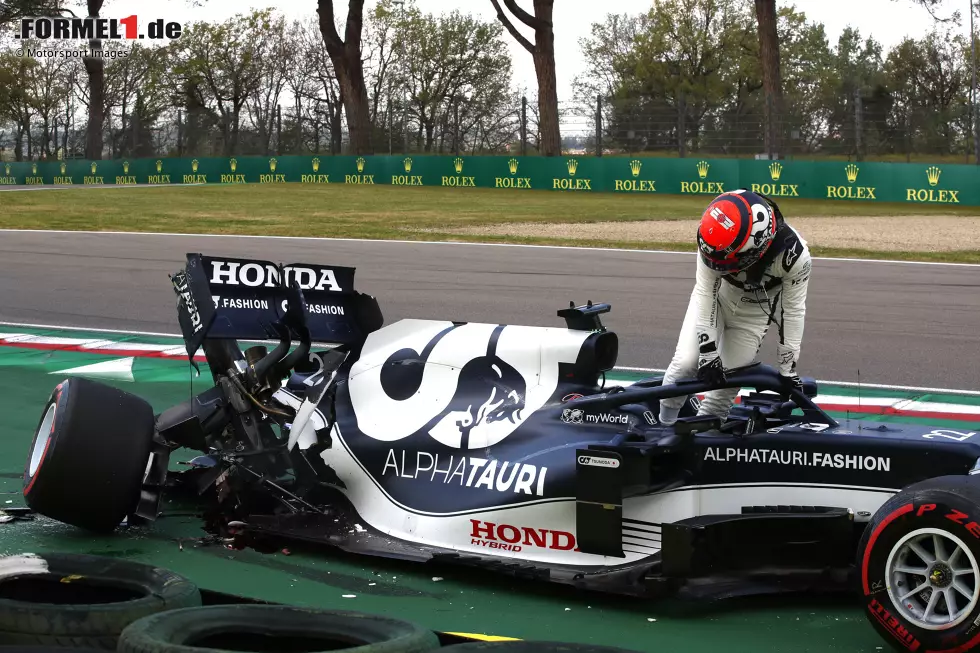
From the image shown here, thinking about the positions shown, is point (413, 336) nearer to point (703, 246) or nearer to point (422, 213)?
point (703, 246)

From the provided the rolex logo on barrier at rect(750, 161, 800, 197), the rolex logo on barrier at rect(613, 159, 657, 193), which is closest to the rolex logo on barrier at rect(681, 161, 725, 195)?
the rolex logo on barrier at rect(613, 159, 657, 193)

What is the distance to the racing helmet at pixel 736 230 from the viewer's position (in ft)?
19.0

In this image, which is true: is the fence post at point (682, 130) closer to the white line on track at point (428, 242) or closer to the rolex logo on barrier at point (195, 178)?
the white line on track at point (428, 242)

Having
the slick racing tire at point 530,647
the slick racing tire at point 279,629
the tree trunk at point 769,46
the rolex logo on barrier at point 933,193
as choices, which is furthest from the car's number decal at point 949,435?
the tree trunk at point 769,46

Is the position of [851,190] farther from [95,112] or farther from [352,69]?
[95,112]

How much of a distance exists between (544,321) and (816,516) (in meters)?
8.42

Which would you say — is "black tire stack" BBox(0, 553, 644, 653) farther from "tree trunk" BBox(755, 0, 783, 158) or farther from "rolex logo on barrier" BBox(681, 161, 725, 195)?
"tree trunk" BBox(755, 0, 783, 158)

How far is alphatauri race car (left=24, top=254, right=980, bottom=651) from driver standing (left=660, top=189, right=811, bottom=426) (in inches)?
8.7

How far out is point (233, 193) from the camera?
35.0 metres

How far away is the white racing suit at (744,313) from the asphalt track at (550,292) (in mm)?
3812

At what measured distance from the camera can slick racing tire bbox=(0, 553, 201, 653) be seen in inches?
176

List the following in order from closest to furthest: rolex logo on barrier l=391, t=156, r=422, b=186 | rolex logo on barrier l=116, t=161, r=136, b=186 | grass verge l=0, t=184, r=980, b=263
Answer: grass verge l=0, t=184, r=980, b=263, rolex logo on barrier l=391, t=156, r=422, b=186, rolex logo on barrier l=116, t=161, r=136, b=186

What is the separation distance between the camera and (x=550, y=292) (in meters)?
15.3

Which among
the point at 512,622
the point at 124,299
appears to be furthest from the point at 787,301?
the point at 124,299
